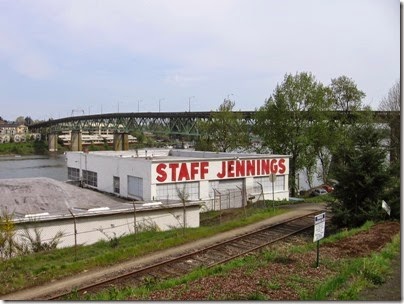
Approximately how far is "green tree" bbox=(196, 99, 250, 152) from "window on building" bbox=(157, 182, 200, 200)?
767 inches

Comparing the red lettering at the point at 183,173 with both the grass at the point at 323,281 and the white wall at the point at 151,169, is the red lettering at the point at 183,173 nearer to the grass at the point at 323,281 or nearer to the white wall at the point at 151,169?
the white wall at the point at 151,169

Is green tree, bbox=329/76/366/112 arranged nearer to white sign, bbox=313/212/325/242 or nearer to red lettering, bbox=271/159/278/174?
red lettering, bbox=271/159/278/174

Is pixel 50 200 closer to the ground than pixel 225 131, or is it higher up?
closer to the ground

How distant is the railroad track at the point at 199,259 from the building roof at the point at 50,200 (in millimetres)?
6898

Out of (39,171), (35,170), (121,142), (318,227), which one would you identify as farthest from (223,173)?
(121,142)

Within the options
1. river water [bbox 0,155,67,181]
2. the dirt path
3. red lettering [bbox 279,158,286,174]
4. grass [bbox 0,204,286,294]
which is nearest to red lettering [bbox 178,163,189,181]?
grass [bbox 0,204,286,294]

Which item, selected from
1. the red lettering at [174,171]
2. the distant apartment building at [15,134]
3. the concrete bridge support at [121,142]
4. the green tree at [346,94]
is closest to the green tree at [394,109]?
the green tree at [346,94]

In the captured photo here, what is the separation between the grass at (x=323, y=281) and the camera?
9.36 m

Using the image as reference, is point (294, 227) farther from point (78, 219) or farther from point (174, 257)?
point (78, 219)

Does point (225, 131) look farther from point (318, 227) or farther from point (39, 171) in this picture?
point (39, 171)

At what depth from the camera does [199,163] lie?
29.6m

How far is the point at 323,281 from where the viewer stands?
413 inches

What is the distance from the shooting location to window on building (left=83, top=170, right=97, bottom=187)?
33594 millimetres

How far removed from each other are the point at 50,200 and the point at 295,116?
74.3ft
